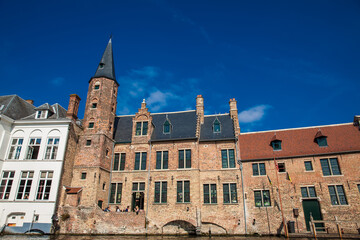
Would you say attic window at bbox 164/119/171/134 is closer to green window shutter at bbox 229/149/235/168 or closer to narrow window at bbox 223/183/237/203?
green window shutter at bbox 229/149/235/168

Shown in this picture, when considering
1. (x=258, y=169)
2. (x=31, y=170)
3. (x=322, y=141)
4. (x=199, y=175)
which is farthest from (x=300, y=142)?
(x=31, y=170)

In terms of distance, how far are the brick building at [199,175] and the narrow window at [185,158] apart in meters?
0.11

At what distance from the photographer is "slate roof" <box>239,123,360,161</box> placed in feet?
80.7

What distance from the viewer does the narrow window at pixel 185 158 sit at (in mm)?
25906

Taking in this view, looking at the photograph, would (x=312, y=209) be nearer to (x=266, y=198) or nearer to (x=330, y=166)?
(x=266, y=198)

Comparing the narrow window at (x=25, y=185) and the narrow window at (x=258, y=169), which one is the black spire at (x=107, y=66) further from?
the narrow window at (x=258, y=169)

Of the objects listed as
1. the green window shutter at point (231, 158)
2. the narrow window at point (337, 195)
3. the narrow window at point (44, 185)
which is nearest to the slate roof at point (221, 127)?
the green window shutter at point (231, 158)

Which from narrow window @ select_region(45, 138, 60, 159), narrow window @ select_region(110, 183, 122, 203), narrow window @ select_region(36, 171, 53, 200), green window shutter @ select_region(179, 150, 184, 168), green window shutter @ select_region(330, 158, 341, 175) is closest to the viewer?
narrow window @ select_region(36, 171, 53, 200)

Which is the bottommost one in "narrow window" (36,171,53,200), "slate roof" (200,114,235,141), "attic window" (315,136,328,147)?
"narrow window" (36,171,53,200)

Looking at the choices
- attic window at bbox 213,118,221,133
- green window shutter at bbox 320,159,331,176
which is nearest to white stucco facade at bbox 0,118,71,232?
attic window at bbox 213,118,221,133

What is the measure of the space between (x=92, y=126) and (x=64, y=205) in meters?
8.35

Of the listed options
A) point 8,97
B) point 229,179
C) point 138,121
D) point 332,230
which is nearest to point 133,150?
point 138,121

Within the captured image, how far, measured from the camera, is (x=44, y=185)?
77.2ft

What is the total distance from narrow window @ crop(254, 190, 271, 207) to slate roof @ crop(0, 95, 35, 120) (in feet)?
85.9
